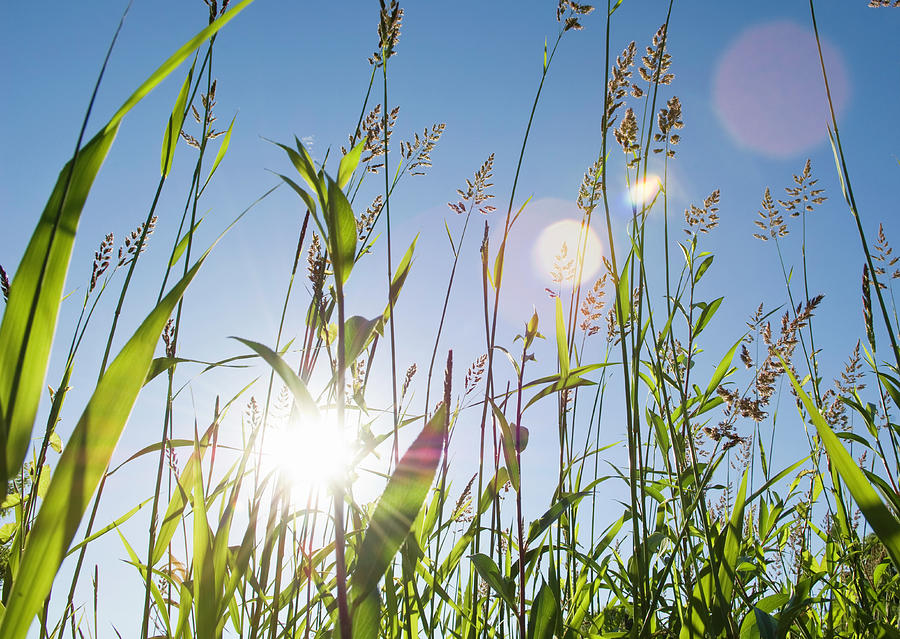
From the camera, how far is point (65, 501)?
48 centimetres

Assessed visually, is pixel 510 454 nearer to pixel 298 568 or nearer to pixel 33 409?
pixel 298 568

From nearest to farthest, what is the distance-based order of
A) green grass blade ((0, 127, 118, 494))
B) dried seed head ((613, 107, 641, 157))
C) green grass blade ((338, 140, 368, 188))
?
1. green grass blade ((0, 127, 118, 494))
2. green grass blade ((338, 140, 368, 188))
3. dried seed head ((613, 107, 641, 157))

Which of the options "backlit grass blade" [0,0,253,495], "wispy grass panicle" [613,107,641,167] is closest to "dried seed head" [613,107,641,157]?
"wispy grass panicle" [613,107,641,167]

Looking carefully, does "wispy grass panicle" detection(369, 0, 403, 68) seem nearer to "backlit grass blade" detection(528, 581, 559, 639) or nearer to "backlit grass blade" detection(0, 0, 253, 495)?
"backlit grass blade" detection(0, 0, 253, 495)

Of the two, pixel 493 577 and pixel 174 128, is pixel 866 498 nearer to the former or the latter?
pixel 493 577

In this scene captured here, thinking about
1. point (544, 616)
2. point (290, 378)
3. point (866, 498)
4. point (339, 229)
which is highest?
point (339, 229)

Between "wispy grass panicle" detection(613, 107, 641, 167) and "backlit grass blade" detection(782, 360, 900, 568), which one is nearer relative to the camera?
"backlit grass blade" detection(782, 360, 900, 568)

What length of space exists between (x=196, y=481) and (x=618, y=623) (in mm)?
1580

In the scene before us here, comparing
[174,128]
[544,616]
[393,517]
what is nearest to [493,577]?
[544,616]

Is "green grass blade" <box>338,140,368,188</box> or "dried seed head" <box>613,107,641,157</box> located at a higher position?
"dried seed head" <box>613,107,641,157</box>

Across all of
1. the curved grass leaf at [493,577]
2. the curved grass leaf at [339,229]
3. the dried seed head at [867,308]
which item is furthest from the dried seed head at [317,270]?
the dried seed head at [867,308]

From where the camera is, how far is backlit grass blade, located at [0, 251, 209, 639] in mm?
476

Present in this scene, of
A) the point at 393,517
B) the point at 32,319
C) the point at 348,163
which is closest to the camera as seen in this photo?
the point at 32,319

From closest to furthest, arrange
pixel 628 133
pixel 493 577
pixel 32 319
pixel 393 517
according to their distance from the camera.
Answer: pixel 32 319, pixel 393 517, pixel 493 577, pixel 628 133
